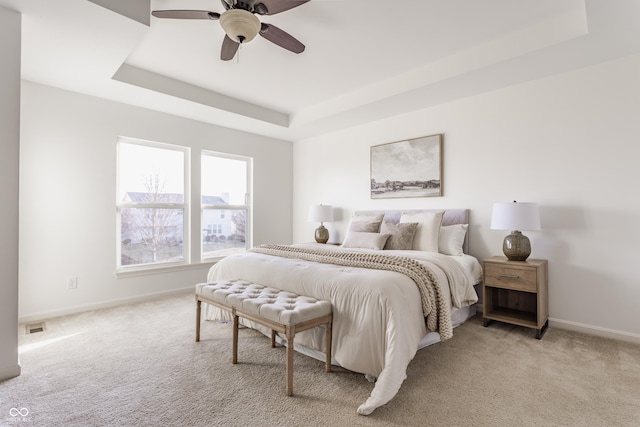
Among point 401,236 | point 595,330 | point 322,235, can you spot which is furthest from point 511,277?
point 322,235

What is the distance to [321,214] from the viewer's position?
4770 millimetres

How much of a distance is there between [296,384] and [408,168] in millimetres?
2999

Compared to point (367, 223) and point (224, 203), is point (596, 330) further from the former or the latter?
point (224, 203)

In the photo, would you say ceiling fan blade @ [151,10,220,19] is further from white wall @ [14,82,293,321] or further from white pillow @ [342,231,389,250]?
white pillow @ [342,231,389,250]

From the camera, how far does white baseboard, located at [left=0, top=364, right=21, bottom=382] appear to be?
2035mm

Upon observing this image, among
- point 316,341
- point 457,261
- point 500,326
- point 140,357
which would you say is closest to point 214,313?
point 140,357

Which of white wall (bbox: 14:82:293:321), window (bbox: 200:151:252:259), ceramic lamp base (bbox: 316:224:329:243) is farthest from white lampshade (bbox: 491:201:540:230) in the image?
white wall (bbox: 14:82:293:321)

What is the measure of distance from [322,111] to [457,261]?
103 inches

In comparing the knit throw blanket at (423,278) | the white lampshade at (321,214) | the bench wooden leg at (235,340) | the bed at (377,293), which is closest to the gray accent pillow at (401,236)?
the bed at (377,293)

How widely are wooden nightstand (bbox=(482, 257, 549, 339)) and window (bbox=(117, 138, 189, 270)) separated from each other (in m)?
3.73

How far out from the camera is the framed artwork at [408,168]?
12.8 ft

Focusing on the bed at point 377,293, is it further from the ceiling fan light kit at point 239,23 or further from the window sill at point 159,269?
→ the ceiling fan light kit at point 239,23

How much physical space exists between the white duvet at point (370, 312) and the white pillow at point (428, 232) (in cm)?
72

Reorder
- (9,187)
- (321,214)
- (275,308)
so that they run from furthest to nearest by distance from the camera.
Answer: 1. (321,214)
2. (9,187)
3. (275,308)
